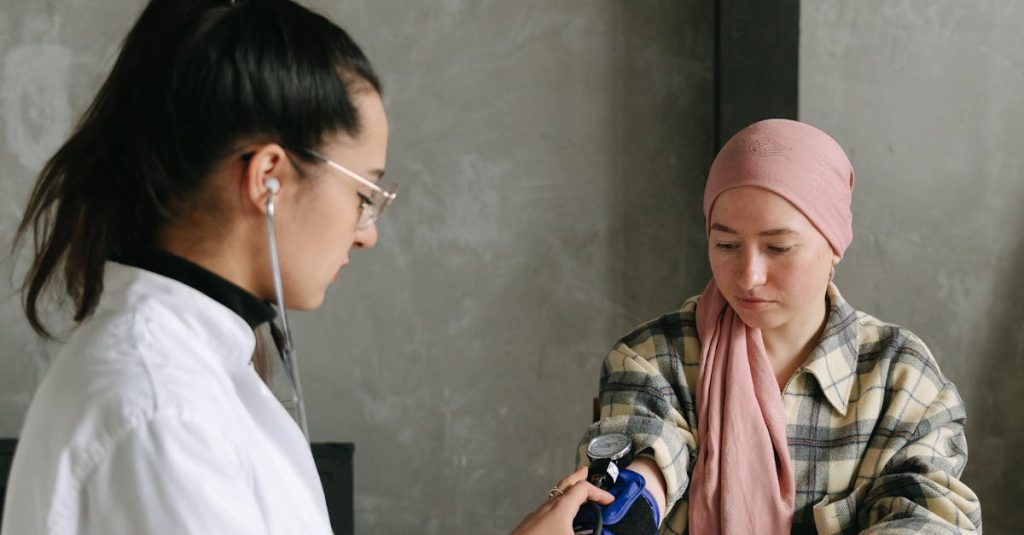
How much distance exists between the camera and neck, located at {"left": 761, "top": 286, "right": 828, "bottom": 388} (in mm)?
1697

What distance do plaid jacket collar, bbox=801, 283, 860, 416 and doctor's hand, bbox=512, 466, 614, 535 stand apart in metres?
0.39

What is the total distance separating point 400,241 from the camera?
112 inches

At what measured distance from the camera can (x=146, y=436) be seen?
815 millimetres

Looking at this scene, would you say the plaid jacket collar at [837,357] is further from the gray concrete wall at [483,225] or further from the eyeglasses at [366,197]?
the gray concrete wall at [483,225]

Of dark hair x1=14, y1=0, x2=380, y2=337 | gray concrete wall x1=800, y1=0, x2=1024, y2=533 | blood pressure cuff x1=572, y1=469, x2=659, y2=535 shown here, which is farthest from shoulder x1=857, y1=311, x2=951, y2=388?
dark hair x1=14, y1=0, x2=380, y2=337

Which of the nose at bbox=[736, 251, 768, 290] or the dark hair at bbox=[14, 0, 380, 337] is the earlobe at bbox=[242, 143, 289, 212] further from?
the nose at bbox=[736, 251, 768, 290]

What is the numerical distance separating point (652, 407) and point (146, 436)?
98cm

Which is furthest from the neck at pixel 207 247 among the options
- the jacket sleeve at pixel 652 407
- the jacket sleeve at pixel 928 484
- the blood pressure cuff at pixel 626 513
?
the jacket sleeve at pixel 928 484

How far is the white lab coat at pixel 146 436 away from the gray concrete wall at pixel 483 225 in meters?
1.90

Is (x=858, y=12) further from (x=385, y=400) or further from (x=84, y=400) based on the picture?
(x=84, y=400)

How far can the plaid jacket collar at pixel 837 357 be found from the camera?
5.33ft

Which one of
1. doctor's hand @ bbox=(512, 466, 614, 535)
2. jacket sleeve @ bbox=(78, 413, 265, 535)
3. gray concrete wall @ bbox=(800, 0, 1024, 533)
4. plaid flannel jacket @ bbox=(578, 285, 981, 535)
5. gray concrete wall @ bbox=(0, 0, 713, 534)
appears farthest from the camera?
gray concrete wall @ bbox=(0, 0, 713, 534)

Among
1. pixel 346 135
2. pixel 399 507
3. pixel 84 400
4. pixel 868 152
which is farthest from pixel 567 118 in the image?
pixel 84 400

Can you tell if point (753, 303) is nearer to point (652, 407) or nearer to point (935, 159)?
point (652, 407)
